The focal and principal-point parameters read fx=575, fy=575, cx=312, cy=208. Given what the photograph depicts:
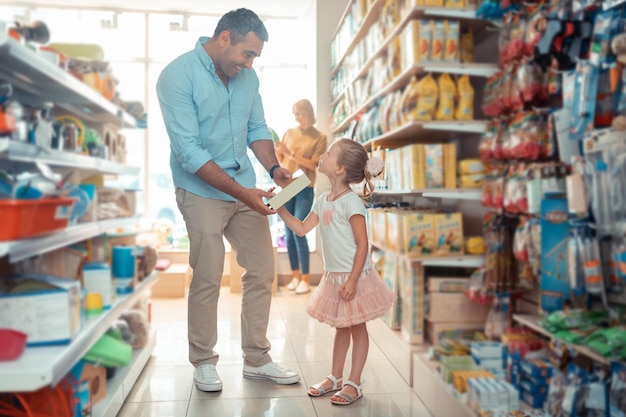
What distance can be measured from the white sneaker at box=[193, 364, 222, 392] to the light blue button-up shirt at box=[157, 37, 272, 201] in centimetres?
74

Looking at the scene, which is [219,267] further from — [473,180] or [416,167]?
[473,180]

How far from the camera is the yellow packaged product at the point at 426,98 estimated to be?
204 centimetres

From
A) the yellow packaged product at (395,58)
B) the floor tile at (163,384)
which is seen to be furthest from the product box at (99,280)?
the yellow packaged product at (395,58)

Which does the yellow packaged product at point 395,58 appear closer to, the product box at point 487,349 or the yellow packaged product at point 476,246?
the yellow packaged product at point 476,246

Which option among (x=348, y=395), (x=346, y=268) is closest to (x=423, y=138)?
(x=346, y=268)

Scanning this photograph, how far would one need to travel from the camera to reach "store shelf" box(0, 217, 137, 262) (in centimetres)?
119

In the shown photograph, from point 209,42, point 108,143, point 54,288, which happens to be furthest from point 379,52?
point 54,288

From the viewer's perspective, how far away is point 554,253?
153 cm

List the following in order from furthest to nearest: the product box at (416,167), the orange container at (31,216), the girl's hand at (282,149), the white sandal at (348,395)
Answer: the girl's hand at (282,149)
the white sandal at (348,395)
the product box at (416,167)
the orange container at (31,216)

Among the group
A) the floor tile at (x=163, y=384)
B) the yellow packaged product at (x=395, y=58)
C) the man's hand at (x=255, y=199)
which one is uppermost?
the yellow packaged product at (x=395, y=58)

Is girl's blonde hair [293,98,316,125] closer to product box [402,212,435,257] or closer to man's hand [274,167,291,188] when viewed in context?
man's hand [274,167,291,188]

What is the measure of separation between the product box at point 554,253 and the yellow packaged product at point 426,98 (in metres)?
0.61

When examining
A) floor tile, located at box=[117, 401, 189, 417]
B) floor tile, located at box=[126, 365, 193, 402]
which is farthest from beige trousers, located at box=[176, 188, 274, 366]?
floor tile, located at box=[117, 401, 189, 417]

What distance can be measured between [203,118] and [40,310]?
1.26 m
